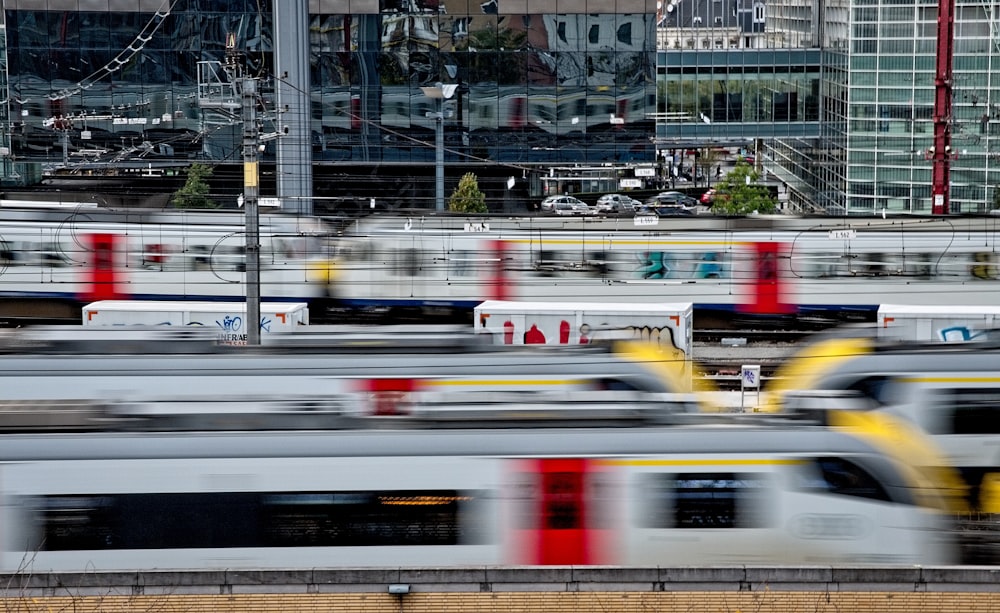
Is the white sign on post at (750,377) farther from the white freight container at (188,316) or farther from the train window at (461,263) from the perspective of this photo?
the train window at (461,263)

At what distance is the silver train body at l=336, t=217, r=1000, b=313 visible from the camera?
22.0 meters

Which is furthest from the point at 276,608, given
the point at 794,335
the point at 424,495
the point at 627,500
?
the point at 794,335

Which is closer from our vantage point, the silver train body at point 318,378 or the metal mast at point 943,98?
the silver train body at point 318,378

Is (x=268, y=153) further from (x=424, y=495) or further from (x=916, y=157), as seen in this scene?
(x=424, y=495)

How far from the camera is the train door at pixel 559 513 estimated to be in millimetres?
9484

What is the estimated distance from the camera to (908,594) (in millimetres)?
8383

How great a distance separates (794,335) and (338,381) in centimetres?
1089

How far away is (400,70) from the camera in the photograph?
113ft

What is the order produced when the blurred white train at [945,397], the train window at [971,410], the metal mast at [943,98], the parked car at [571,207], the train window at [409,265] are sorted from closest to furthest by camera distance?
the blurred white train at [945,397] → the train window at [971,410] → the train window at [409,265] → the metal mast at [943,98] → the parked car at [571,207]

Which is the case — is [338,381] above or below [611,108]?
below

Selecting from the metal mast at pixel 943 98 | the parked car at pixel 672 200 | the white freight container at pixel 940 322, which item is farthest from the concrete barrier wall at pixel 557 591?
the parked car at pixel 672 200

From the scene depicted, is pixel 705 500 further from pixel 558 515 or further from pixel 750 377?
pixel 750 377

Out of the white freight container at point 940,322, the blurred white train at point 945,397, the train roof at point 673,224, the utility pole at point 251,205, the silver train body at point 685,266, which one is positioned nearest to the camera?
the blurred white train at point 945,397

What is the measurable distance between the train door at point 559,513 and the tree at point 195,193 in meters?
23.7
